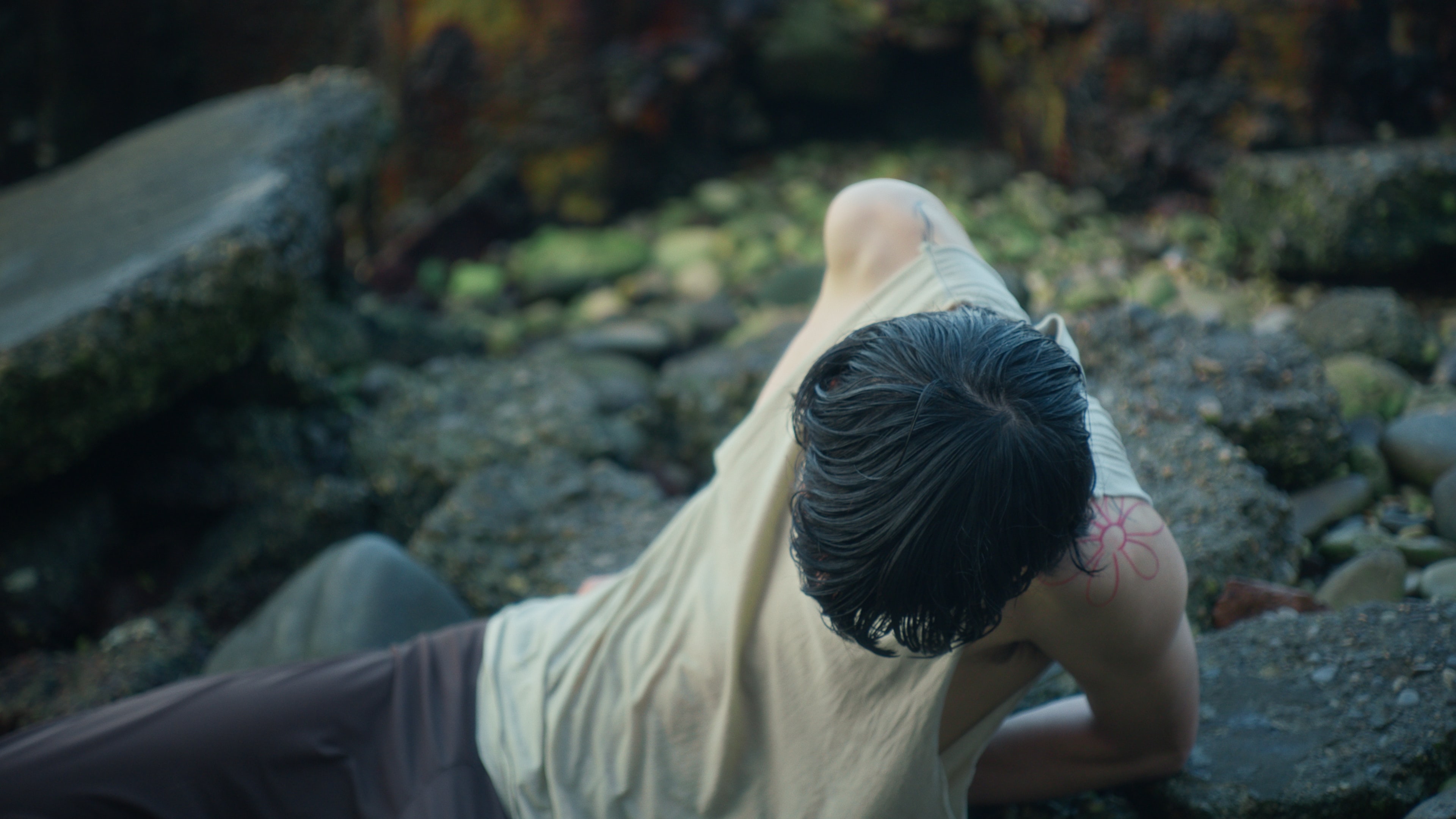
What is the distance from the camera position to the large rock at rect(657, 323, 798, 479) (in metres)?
2.83

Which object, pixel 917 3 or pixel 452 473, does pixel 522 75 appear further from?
pixel 452 473

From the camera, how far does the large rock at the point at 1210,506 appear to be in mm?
1867

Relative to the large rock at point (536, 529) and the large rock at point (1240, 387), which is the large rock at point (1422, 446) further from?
the large rock at point (536, 529)

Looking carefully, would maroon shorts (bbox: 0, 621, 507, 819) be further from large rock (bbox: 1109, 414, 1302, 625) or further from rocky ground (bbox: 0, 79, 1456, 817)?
large rock (bbox: 1109, 414, 1302, 625)

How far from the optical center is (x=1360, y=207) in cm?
293

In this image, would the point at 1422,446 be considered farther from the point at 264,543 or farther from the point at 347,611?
the point at 264,543

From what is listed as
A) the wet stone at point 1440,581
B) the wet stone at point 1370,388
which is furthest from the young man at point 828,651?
the wet stone at point 1370,388

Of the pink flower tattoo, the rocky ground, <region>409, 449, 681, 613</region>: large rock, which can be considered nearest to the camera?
the pink flower tattoo

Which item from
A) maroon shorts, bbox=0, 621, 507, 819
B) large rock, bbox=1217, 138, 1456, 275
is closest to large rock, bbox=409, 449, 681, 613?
maroon shorts, bbox=0, 621, 507, 819

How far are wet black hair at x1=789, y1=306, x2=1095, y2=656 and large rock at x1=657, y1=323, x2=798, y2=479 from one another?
68.6 inches

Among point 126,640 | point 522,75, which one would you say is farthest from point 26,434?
point 522,75

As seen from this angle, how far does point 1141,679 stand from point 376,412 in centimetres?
243

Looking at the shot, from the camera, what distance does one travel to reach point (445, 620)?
215cm

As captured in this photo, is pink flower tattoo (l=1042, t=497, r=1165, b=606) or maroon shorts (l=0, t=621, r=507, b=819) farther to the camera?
maroon shorts (l=0, t=621, r=507, b=819)
